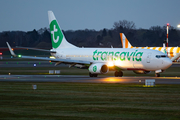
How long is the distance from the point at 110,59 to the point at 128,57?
8.81 ft

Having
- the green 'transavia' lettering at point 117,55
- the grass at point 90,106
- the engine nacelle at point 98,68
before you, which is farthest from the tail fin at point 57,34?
the grass at point 90,106

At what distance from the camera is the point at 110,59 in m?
47.8

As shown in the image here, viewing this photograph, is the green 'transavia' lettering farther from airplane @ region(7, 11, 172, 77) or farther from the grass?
the grass

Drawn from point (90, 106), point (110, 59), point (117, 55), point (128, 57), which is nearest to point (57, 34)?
point (110, 59)

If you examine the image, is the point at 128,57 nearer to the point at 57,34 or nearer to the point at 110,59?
the point at 110,59

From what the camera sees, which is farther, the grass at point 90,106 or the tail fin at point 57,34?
the tail fin at point 57,34

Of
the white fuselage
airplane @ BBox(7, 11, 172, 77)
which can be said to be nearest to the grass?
the white fuselage

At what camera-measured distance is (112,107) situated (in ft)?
65.5

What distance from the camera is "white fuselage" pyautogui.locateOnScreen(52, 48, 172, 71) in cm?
4444

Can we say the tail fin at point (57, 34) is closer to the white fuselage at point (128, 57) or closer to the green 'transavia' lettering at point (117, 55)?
the white fuselage at point (128, 57)

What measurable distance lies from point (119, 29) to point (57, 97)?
175998 millimetres

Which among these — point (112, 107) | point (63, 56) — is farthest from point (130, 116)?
point (63, 56)

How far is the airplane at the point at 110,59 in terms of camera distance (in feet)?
147

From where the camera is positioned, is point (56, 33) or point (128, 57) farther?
point (56, 33)
